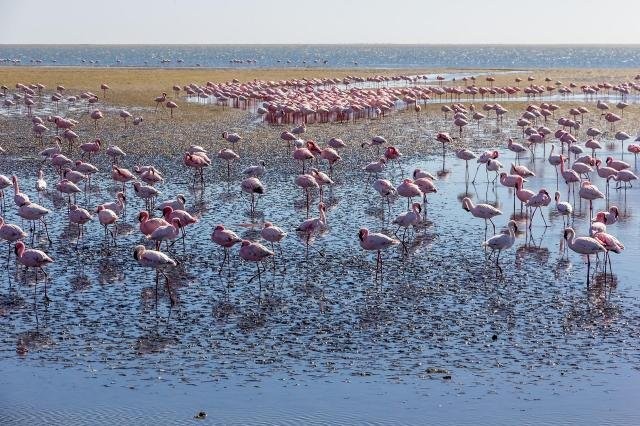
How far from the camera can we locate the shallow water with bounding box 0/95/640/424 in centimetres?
925

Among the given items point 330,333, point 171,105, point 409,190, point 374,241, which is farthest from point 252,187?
point 171,105

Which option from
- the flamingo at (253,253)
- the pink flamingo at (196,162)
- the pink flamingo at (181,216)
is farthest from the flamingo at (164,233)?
the pink flamingo at (196,162)

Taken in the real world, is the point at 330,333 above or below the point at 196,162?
below

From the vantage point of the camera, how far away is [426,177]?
→ 775 inches

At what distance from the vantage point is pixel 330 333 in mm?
11281

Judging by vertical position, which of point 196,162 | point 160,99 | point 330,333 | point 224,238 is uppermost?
point 160,99

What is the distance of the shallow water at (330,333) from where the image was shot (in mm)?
9250

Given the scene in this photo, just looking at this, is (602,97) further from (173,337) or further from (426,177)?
(173,337)

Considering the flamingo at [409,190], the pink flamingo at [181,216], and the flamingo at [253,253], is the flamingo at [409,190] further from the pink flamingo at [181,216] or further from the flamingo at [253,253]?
the flamingo at [253,253]

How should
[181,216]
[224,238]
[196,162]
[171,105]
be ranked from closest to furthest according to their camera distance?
[224,238], [181,216], [196,162], [171,105]

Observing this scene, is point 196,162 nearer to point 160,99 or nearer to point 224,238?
point 224,238

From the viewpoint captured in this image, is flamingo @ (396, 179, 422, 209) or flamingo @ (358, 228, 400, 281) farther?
flamingo @ (396, 179, 422, 209)

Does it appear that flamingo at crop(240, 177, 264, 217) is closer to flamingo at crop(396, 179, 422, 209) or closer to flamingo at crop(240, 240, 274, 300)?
flamingo at crop(396, 179, 422, 209)

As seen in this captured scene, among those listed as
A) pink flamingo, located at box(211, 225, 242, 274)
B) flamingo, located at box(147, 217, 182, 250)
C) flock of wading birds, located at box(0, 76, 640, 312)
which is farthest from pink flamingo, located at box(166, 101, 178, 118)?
pink flamingo, located at box(211, 225, 242, 274)
